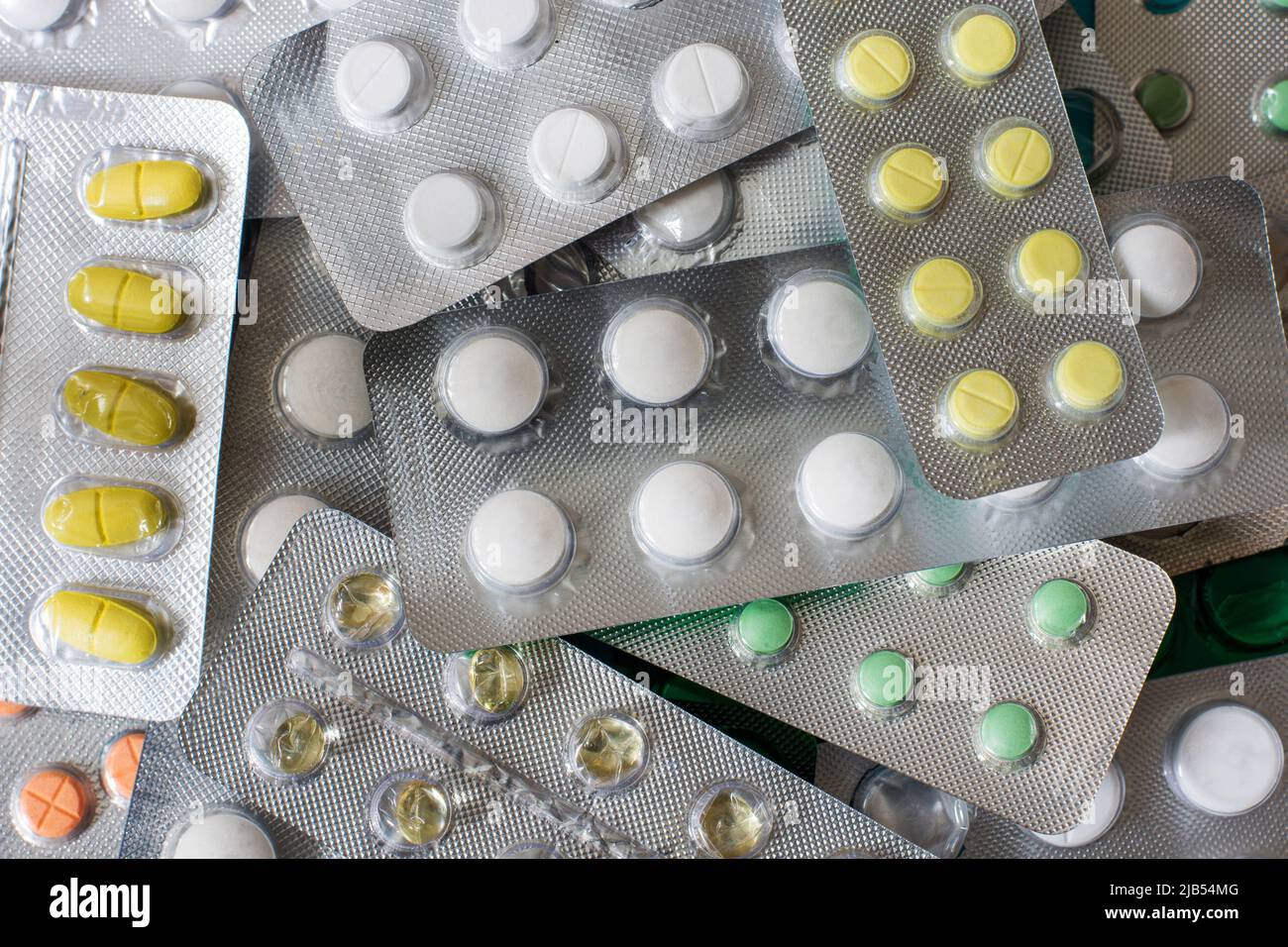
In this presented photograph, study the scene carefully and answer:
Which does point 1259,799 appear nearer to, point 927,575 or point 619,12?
point 927,575

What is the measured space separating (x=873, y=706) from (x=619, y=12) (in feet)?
3.05

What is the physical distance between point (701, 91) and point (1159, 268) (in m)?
0.60

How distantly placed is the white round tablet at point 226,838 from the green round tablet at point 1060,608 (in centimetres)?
100

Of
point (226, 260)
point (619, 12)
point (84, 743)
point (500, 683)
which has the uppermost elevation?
point (619, 12)

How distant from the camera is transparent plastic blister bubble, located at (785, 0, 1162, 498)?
127 centimetres

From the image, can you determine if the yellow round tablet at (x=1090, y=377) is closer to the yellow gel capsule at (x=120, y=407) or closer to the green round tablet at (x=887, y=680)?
the green round tablet at (x=887, y=680)

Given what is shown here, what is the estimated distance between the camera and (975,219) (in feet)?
4.30

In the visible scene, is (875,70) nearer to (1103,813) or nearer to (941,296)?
(941,296)

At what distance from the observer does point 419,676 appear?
1397mm

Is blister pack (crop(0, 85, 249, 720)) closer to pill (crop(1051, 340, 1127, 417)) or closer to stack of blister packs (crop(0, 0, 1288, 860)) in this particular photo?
stack of blister packs (crop(0, 0, 1288, 860))

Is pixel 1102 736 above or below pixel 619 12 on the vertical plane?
below

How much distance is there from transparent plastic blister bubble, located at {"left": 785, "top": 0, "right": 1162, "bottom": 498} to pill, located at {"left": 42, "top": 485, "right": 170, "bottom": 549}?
3.12 feet

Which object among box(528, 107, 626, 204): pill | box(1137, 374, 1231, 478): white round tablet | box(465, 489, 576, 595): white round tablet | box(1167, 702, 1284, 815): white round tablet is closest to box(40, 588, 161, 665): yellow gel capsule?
box(465, 489, 576, 595): white round tablet
